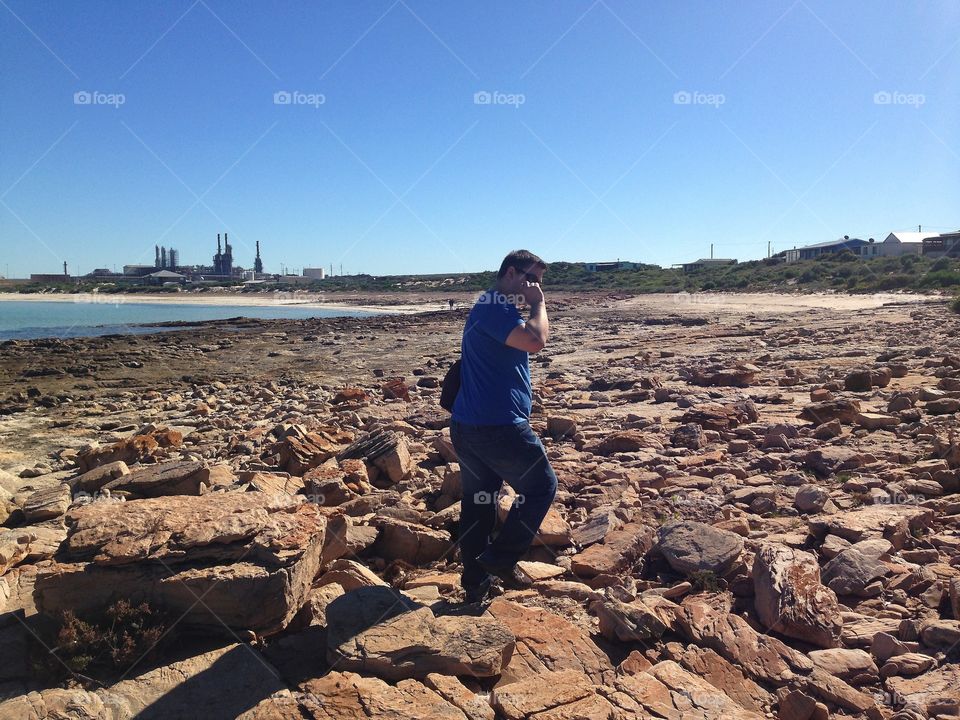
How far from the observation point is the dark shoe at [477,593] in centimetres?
373

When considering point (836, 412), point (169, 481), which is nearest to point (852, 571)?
point (836, 412)

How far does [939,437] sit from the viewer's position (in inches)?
248

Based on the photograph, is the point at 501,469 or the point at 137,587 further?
the point at 501,469

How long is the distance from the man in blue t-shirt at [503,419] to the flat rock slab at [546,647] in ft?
1.07

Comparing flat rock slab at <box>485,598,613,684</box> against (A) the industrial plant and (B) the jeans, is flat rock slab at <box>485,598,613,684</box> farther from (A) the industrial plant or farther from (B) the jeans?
(A) the industrial plant

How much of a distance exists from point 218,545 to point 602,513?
9.27 ft

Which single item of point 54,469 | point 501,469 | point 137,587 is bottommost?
point 54,469

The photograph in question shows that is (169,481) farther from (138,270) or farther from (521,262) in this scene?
(138,270)

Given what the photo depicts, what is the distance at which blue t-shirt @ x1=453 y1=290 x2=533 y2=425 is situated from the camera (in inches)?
140

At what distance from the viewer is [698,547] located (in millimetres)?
4148

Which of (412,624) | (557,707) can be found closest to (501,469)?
(412,624)

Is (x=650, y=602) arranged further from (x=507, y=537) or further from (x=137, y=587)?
(x=137, y=587)

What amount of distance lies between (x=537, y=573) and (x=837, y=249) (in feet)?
289

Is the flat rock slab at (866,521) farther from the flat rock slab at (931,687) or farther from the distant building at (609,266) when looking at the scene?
the distant building at (609,266)
